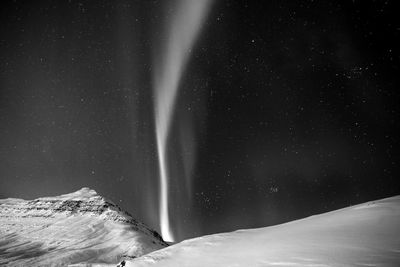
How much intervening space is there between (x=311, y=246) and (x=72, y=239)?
145 meters

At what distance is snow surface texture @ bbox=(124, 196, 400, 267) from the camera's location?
4.39 meters

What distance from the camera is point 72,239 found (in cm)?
12588

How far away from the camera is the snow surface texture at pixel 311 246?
439 centimetres

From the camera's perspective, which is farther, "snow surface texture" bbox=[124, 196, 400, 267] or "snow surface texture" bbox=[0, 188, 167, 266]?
"snow surface texture" bbox=[0, 188, 167, 266]

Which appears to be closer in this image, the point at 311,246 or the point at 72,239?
the point at 311,246

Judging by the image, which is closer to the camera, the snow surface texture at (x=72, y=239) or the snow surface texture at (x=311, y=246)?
the snow surface texture at (x=311, y=246)

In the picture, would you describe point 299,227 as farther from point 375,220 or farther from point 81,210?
point 81,210

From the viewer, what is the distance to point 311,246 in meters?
5.18

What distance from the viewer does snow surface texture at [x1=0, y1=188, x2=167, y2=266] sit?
94125 millimetres

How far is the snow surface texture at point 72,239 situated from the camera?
94125 mm

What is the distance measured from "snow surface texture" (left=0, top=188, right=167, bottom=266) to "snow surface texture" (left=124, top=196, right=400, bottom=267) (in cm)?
8989

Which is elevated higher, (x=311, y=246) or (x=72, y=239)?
(x=311, y=246)

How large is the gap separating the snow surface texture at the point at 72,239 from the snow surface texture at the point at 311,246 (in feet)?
295

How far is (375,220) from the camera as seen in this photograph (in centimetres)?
602
